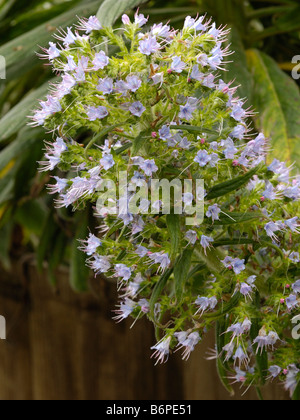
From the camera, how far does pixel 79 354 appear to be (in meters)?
1.56

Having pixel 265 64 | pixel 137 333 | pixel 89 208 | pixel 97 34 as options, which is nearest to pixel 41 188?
pixel 89 208

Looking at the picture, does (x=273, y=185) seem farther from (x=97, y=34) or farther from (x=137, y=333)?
(x=137, y=333)

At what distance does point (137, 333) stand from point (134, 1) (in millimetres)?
860

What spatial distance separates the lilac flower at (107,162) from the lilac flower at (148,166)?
0.03 m

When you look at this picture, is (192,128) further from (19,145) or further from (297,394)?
(19,145)

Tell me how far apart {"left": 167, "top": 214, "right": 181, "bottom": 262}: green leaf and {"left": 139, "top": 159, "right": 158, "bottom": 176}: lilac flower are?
0.05 meters

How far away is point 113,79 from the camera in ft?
1.78

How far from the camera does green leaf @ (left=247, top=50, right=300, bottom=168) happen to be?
0.88 metres

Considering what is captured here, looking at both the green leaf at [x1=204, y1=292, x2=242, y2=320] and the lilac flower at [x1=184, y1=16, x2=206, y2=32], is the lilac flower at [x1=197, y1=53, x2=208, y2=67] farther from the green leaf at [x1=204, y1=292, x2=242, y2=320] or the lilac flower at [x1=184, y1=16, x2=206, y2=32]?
the green leaf at [x1=204, y1=292, x2=242, y2=320]

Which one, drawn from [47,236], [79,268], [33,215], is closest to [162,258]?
[79,268]

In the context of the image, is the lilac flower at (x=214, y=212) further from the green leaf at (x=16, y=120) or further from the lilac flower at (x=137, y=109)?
the green leaf at (x=16, y=120)

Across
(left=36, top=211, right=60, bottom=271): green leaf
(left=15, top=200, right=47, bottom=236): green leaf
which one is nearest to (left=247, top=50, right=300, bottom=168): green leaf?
(left=36, top=211, right=60, bottom=271): green leaf

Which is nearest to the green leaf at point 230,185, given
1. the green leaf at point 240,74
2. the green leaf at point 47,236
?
the green leaf at point 240,74

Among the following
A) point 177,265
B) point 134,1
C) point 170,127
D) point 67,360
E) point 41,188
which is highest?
point 134,1
